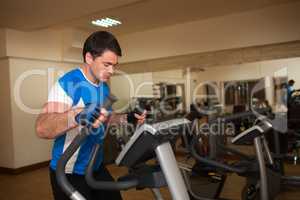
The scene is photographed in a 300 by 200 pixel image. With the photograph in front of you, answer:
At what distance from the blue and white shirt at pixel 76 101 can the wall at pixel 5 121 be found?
3.95m

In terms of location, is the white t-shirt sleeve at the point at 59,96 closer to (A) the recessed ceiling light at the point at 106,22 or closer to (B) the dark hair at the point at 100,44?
(B) the dark hair at the point at 100,44

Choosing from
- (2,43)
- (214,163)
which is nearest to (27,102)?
(2,43)

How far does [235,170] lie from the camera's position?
86.3 inches

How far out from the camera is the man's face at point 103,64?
4.48ft

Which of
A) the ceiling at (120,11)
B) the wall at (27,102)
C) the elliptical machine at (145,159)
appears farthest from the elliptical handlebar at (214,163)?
the wall at (27,102)

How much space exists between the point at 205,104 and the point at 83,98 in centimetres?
415

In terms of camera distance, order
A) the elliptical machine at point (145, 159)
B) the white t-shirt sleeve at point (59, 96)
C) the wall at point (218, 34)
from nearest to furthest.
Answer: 1. the elliptical machine at point (145, 159)
2. the white t-shirt sleeve at point (59, 96)
3. the wall at point (218, 34)

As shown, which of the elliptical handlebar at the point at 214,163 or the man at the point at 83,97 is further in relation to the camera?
the elliptical handlebar at the point at 214,163

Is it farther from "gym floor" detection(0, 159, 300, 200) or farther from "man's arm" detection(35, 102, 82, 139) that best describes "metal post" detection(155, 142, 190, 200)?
"gym floor" detection(0, 159, 300, 200)

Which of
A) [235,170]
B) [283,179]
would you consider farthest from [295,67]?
[235,170]

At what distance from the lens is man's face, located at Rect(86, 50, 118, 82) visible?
53.7 inches

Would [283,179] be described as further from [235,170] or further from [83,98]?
[83,98]

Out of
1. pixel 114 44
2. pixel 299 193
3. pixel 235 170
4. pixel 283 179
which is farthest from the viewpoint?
pixel 299 193

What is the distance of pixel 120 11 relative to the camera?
177 inches
